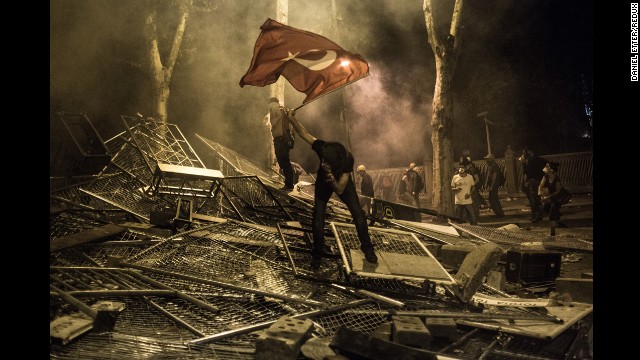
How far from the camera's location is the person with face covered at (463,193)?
13.3 metres

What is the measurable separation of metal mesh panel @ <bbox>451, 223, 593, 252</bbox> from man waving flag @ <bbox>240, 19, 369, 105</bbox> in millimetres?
4262

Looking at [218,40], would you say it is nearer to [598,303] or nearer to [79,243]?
[79,243]

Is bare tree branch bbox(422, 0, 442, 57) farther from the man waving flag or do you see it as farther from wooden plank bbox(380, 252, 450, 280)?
wooden plank bbox(380, 252, 450, 280)

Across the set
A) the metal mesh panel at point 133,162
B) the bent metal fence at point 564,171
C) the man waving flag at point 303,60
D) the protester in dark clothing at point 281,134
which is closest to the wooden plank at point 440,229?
the protester in dark clothing at point 281,134

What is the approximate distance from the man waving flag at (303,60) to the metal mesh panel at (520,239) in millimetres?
4262

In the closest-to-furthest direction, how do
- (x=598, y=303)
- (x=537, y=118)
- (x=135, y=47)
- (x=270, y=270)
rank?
(x=598, y=303), (x=270, y=270), (x=135, y=47), (x=537, y=118)

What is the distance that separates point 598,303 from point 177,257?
505cm

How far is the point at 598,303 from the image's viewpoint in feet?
13.7

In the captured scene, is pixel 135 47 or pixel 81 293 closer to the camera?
pixel 81 293

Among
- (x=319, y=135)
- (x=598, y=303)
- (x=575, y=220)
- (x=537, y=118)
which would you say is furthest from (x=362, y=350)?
(x=537, y=118)

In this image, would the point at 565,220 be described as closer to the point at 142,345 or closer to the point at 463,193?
the point at 463,193

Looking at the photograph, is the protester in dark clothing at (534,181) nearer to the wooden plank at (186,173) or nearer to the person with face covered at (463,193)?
the person with face covered at (463,193)

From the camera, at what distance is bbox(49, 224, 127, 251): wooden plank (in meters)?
6.03

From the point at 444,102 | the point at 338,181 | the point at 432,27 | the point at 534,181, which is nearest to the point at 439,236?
the point at 338,181
